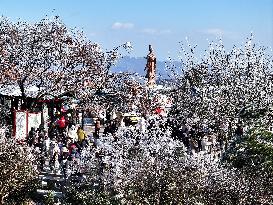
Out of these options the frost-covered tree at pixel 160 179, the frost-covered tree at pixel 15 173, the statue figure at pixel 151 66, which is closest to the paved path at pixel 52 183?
the frost-covered tree at pixel 15 173

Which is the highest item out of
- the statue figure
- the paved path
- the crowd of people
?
the statue figure

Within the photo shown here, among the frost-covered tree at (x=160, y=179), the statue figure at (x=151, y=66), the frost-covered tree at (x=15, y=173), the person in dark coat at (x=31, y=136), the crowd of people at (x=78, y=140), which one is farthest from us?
the statue figure at (x=151, y=66)

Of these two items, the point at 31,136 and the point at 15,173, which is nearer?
the point at 15,173

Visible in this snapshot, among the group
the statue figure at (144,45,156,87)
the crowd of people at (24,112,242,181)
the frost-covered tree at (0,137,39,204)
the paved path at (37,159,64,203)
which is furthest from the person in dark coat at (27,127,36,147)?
the statue figure at (144,45,156,87)

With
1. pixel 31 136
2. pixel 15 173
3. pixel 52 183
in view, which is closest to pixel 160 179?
pixel 15 173

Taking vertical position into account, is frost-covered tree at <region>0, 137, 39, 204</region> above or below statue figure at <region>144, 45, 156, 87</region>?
below

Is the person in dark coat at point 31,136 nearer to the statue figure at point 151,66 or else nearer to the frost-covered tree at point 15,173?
the frost-covered tree at point 15,173

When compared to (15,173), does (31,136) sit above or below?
above

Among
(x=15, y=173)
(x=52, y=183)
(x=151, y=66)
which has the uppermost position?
(x=151, y=66)

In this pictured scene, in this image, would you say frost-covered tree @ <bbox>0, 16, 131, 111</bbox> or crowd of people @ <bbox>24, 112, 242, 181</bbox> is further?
frost-covered tree @ <bbox>0, 16, 131, 111</bbox>

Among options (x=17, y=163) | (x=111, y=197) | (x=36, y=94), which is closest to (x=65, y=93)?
(x=36, y=94)

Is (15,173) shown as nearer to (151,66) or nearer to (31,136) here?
(31,136)

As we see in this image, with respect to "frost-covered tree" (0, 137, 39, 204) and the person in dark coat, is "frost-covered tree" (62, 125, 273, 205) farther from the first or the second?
the person in dark coat

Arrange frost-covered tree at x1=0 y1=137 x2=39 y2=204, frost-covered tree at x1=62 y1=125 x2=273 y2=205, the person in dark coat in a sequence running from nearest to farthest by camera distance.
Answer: frost-covered tree at x1=62 y1=125 x2=273 y2=205, frost-covered tree at x1=0 y1=137 x2=39 y2=204, the person in dark coat
